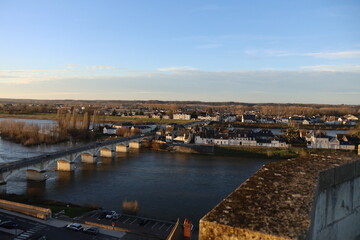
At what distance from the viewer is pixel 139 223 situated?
343 inches

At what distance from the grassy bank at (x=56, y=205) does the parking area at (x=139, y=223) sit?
52 cm

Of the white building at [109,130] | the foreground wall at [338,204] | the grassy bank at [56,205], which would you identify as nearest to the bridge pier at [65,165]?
the grassy bank at [56,205]

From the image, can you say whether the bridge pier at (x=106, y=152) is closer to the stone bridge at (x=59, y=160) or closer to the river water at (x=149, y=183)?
the stone bridge at (x=59, y=160)

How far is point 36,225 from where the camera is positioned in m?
8.11

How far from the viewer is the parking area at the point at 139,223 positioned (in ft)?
26.5

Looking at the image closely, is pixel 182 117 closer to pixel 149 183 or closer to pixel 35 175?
pixel 149 183

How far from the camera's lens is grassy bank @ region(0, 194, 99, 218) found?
374 inches

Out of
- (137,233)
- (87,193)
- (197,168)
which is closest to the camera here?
(137,233)

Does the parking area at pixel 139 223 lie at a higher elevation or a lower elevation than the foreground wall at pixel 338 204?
lower

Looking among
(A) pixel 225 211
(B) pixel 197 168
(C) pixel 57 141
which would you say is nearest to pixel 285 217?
(A) pixel 225 211

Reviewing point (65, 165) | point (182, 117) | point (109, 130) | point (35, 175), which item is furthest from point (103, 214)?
point (182, 117)

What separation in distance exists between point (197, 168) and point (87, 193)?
6947 millimetres

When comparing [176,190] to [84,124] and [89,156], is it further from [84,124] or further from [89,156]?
[84,124]

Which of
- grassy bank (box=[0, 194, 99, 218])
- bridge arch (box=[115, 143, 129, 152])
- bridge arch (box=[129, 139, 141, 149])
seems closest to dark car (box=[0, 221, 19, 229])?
grassy bank (box=[0, 194, 99, 218])
